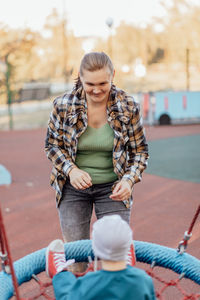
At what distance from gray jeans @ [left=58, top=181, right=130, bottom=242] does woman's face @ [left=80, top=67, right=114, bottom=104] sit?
45cm

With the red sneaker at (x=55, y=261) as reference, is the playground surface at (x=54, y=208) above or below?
below

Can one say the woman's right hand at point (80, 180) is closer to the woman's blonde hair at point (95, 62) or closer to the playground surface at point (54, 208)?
the woman's blonde hair at point (95, 62)

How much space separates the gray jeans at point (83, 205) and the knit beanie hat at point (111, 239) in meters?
0.65

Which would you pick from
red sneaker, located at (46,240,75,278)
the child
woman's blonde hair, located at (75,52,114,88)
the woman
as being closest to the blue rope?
the woman

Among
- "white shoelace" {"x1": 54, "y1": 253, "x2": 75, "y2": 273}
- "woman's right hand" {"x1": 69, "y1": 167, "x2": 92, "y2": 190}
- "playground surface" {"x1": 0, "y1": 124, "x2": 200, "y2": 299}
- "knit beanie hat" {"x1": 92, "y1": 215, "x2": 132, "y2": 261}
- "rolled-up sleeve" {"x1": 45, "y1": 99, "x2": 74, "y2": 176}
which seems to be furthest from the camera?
"playground surface" {"x1": 0, "y1": 124, "x2": 200, "y2": 299}

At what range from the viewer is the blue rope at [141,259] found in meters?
1.98

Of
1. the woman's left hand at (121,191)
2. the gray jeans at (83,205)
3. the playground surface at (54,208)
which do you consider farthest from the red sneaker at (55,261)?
the playground surface at (54,208)

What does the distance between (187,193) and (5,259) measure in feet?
12.3

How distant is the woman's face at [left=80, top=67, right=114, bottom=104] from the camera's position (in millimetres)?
1760

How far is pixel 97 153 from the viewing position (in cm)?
192

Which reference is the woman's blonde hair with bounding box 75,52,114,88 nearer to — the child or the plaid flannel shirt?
the plaid flannel shirt

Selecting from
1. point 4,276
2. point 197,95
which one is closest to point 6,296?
point 4,276

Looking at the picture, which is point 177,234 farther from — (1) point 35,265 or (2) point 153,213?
(1) point 35,265

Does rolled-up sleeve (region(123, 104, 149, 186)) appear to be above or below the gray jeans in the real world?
above
